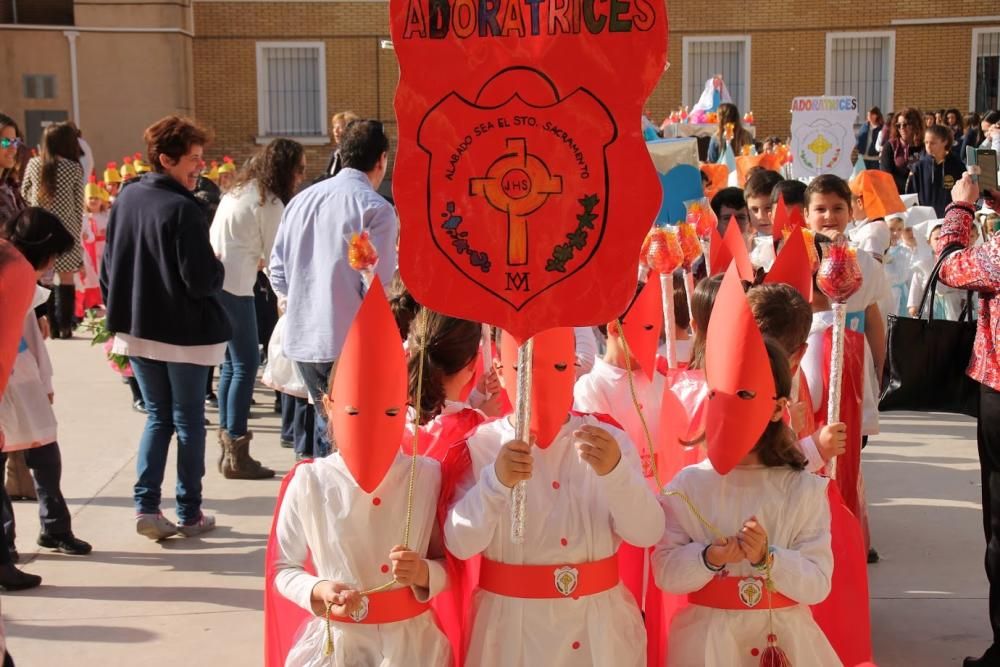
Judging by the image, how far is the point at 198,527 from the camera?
5980 millimetres

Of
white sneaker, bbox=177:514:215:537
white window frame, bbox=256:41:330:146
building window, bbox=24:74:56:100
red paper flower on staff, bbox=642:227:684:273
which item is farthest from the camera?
white window frame, bbox=256:41:330:146

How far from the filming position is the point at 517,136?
277 cm

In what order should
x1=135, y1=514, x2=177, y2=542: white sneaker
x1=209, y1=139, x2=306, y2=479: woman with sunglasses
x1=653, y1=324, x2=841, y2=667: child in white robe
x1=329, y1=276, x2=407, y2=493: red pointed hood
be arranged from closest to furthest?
x1=329, y1=276, x2=407, y2=493: red pointed hood → x1=653, y1=324, x2=841, y2=667: child in white robe → x1=135, y1=514, x2=177, y2=542: white sneaker → x1=209, y1=139, x2=306, y2=479: woman with sunglasses

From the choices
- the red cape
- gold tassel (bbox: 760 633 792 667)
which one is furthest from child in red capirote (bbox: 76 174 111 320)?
gold tassel (bbox: 760 633 792 667)

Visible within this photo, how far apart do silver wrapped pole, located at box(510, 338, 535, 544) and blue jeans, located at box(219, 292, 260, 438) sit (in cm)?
439

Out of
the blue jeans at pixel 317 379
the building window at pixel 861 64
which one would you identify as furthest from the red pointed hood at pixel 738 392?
the building window at pixel 861 64

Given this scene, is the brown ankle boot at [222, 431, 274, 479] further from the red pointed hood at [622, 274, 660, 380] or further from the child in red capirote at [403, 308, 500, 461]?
the child in red capirote at [403, 308, 500, 461]

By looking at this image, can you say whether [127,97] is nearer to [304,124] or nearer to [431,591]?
[304,124]

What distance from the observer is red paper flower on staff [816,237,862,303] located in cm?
337

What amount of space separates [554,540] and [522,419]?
0.41 metres

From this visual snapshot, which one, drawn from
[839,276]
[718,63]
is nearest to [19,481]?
[839,276]

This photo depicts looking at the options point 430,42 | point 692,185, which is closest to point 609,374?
point 430,42

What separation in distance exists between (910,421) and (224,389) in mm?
4812

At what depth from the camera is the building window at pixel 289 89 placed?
2628cm
